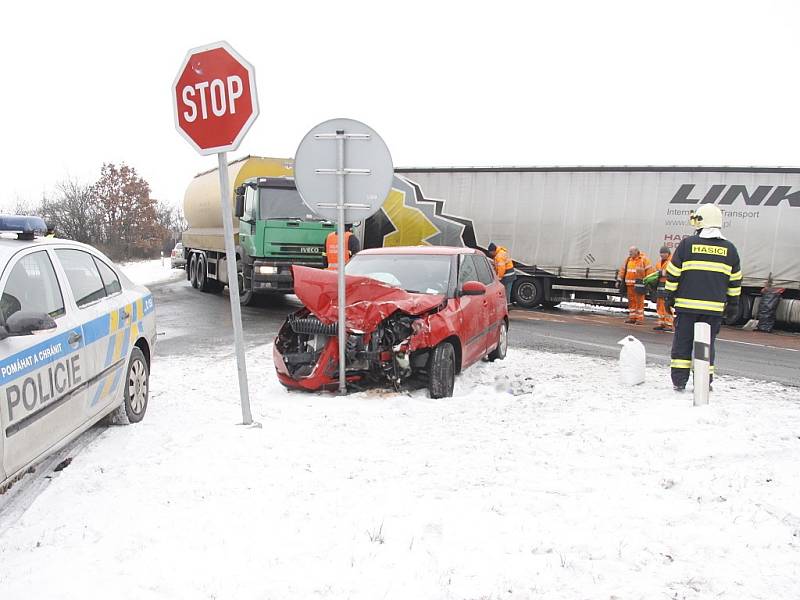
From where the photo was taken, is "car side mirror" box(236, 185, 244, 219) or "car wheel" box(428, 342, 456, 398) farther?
"car side mirror" box(236, 185, 244, 219)

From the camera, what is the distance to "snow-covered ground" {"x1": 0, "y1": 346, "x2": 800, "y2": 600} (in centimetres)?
272

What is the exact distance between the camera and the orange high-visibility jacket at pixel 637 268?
46.3 ft

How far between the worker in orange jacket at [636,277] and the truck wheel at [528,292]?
8.33 ft

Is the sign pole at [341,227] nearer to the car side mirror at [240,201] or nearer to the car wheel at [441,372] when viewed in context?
the car wheel at [441,372]

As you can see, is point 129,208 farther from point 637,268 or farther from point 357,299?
point 357,299

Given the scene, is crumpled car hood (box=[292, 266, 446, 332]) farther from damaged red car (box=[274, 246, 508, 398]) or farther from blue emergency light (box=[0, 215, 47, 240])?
blue emergency light (box=[0, 215, 47, 240])

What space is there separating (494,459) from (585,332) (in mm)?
8639

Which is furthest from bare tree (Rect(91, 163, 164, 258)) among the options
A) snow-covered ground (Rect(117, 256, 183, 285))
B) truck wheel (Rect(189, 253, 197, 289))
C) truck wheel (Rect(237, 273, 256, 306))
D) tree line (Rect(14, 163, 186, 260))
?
truck wheel (Rect(237, 273, 256, 306))

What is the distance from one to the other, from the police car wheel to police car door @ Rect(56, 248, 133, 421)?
21 centimetres

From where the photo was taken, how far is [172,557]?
9.58ft

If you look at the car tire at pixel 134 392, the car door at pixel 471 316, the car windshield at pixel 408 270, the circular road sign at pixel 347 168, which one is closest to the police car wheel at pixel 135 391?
the car tire at pixel 134 392

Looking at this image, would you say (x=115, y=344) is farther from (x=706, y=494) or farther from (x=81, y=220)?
(x=81, y=220)

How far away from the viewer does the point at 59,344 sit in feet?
12.3

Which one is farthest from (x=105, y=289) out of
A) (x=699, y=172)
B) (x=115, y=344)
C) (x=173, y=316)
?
(x=699, y=172)
